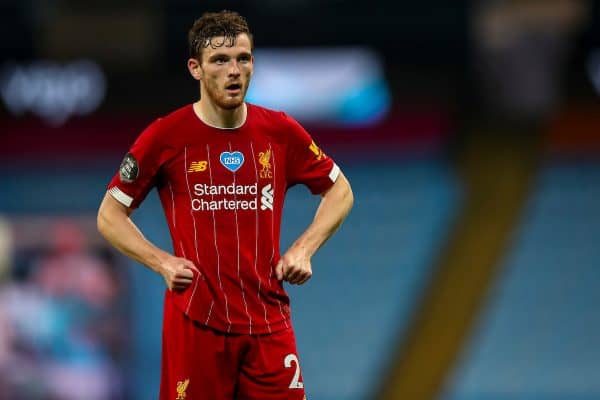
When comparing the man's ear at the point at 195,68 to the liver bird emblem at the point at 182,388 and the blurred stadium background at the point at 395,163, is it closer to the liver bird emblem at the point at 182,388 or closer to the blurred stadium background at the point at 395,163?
the liver bird emblem at the point at 182,388

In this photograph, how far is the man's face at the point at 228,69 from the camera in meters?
5.00

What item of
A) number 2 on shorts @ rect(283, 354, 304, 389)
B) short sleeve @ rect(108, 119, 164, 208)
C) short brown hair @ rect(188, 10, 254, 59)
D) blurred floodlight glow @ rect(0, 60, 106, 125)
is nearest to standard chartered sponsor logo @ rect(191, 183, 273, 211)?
short sleeve @ rect(108, 119, 164, 208)

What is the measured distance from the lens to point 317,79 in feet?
45.6

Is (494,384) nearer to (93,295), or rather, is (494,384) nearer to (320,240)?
(93,295)

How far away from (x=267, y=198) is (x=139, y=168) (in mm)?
547

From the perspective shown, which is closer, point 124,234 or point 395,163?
point 124,234

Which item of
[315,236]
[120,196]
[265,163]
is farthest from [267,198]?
[120,196]

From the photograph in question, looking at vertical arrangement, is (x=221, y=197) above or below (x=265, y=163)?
below

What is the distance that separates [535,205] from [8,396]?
20.8 ft

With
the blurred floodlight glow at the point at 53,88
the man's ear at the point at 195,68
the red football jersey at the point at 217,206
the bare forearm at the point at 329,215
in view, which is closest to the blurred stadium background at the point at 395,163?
the blurred floodlight glow at the point at 53,88

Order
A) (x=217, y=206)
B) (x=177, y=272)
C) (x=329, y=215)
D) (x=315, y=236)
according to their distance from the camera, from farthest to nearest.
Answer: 1. (x=329, y=215)
2. (x=315, y=236)
3. (x=217, y=206)
4. (x=177, y=272)

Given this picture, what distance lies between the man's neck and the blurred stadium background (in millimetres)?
7445

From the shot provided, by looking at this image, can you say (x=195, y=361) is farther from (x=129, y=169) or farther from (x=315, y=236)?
(x=129, y=169)

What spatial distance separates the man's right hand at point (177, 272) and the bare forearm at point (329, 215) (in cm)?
50
